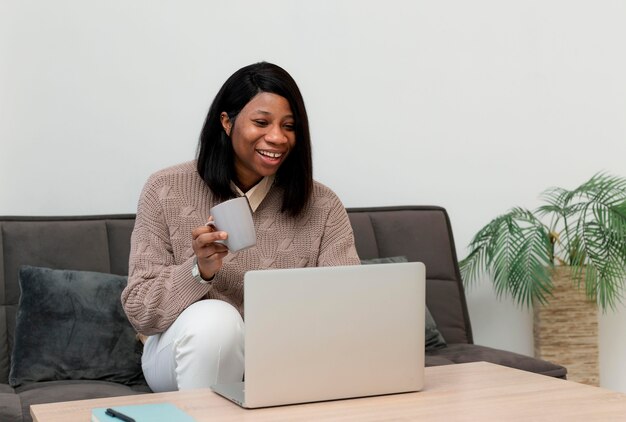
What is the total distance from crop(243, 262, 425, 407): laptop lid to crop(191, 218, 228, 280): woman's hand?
232mm

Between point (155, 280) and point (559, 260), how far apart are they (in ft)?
6.03

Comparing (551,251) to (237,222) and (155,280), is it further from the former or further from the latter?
(237,222)

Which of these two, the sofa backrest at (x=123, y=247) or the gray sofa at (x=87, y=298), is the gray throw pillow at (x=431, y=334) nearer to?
the gray sofa at (x=87, y=298)

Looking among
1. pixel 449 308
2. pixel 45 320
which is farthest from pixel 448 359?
pixel 45 320

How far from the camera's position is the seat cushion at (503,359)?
2.74m

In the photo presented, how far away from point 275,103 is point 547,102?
1.81 metres

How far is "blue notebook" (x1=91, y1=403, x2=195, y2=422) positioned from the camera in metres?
1.47

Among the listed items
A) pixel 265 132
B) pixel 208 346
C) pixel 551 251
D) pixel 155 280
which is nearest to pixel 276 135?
pixel 265 132

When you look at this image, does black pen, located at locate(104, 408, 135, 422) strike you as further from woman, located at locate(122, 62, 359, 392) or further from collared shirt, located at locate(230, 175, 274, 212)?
collared shirt, located at locate(230, 175, 274, 212)

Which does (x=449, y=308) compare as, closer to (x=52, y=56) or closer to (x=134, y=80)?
(x=134, y=80)

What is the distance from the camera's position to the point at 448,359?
2.78m

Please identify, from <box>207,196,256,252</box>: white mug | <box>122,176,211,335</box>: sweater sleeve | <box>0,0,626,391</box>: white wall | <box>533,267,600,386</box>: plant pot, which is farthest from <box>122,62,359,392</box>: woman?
<box>533,267,600,386</box>: plant pot

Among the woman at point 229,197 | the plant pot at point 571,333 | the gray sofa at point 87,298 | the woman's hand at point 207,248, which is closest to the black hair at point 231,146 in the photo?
the woman at point 229,197

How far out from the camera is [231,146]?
2385 millimetres
